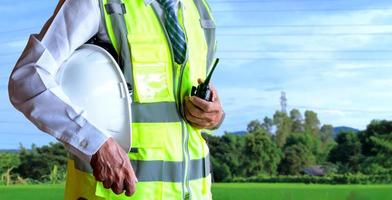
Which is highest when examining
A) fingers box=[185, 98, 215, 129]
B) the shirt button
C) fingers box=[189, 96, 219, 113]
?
fingers box=[189, 96, 219, 113]

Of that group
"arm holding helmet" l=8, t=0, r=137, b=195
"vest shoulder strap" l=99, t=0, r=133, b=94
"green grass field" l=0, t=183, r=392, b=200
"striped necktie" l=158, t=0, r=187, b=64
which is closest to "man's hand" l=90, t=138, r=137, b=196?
"arm holding helmet" l=8, t=0, r=137, b=195

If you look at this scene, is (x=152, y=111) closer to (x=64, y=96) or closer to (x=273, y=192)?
(x=64, y=96)

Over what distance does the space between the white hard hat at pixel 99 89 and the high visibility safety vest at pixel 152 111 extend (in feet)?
0.19

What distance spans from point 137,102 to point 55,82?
8.2 inches

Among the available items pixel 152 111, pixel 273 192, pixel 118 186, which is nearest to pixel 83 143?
pixel 118 186

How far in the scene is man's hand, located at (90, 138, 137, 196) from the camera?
1581 millimetres

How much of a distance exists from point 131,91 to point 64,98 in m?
0.18

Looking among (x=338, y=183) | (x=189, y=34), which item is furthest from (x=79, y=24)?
(x=338, y=183)

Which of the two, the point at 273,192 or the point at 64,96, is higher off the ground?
the point at 64,96

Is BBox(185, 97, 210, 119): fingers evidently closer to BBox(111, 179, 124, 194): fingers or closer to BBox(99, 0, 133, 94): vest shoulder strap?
BBox(99, 0, 133, 94): vest shoulder strap

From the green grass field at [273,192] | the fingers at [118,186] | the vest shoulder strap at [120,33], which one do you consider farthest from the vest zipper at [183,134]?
the green grass field at [273,192]

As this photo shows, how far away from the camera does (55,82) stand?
1.62 metres

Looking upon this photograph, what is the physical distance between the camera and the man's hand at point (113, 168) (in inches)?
62.2

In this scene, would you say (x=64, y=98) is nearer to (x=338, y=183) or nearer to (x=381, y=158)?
(x=338, y=183)
